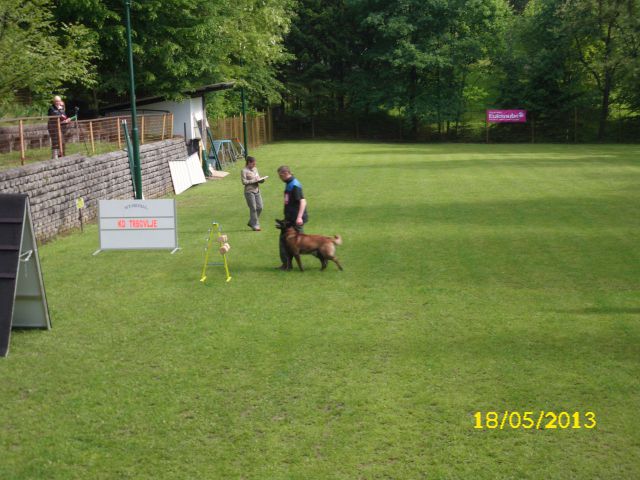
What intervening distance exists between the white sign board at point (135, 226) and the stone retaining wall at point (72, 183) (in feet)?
7.95

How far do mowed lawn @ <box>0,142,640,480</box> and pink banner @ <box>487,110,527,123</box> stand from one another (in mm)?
40925

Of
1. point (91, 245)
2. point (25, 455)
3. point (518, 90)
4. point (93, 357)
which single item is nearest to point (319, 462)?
point (25, 455)

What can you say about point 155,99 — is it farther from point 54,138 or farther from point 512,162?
point 512,162

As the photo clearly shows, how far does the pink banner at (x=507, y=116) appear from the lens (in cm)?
5641

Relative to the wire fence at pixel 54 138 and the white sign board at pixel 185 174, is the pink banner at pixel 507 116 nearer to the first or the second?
the white sign board at pixel 185 174

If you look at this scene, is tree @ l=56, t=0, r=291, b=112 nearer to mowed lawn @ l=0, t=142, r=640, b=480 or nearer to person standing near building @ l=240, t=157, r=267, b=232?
person standing near building @ l=240, t=157, r=267, b=232

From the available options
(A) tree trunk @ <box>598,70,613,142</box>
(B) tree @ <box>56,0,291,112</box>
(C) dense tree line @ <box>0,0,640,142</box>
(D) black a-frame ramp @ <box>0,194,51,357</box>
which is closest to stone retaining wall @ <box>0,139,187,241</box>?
(D) black a-frame ramp @ <box>0,194,51,357</box>

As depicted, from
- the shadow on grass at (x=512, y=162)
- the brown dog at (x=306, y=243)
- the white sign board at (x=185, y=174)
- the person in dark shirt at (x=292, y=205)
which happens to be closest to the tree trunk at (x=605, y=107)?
the shadow on grass at (x=512, y=162)

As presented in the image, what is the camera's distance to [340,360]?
8391 millimetres

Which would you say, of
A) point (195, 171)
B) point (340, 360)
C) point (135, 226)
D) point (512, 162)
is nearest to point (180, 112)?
point (195, 171)

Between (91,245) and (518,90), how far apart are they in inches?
1881
